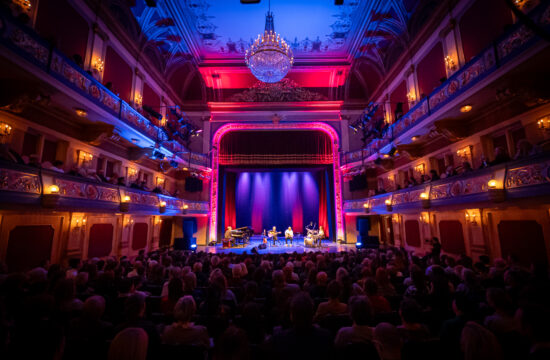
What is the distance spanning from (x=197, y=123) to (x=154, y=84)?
4143 mm

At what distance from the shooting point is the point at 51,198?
6328 mm

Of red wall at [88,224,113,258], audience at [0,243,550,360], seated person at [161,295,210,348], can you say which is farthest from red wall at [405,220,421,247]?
red wall at [88,224,113,258]

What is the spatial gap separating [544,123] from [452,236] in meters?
5.28

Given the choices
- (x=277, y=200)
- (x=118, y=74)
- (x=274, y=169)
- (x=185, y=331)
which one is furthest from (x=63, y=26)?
(x=277, y=200)

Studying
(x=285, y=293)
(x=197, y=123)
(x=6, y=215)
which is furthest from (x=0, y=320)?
(x=197, y=123)

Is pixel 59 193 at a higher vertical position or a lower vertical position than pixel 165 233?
higher

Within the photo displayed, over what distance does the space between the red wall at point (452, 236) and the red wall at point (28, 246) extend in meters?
14.7

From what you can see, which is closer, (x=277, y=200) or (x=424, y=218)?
(x=424, y=218)

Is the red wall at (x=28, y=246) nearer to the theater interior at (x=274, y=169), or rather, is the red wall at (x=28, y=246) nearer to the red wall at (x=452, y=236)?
the theater interior at (x=274, y=169)

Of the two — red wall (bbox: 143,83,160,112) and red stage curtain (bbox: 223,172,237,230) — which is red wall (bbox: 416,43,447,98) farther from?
red wall (bbox: 143,83,160,112)

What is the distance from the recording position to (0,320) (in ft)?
7.20

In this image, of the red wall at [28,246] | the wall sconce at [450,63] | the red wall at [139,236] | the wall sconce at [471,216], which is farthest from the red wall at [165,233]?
the wall sconce at [450,63]

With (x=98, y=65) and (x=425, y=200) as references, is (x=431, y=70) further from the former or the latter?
(x=98, y=65)

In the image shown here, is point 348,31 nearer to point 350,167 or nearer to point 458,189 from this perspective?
point 350,167
